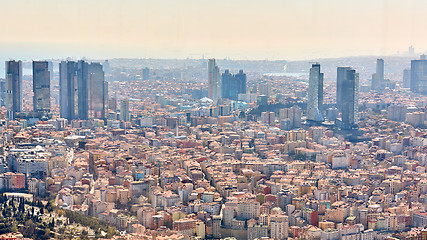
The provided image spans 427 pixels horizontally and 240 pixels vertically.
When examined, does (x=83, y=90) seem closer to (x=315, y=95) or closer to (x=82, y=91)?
(x=82, y=91)

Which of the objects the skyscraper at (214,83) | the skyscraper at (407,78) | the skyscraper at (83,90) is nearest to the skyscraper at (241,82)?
the skyscraper at (214,83)

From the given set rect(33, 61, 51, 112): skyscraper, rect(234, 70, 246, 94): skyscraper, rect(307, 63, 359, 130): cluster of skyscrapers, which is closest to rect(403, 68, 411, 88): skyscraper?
rect(234, 70, 246, 94): skyscraper

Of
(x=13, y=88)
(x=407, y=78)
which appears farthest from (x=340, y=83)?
(x=407, y=78)

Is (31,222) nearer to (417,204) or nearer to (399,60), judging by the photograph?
(417,204)

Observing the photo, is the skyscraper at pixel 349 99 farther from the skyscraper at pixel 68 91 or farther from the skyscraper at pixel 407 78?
the skyscraper at pixel 407 78

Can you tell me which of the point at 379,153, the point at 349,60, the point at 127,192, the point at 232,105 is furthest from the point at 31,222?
the point at 349,60

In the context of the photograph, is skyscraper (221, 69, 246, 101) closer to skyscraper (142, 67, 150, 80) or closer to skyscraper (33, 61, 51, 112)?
skyscraper (142, 67, 150, 80)
